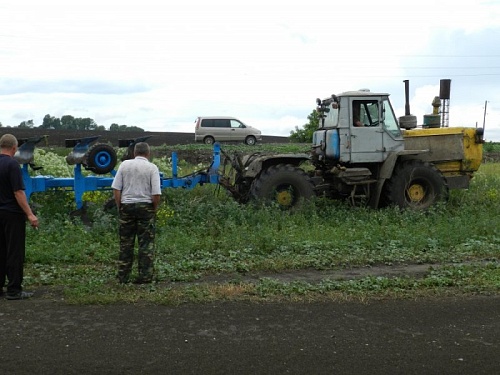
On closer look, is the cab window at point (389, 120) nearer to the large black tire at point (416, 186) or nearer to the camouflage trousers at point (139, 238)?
the large black tire at point (416, 186)

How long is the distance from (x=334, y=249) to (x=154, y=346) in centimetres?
459

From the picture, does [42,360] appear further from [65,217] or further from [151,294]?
[65,217]

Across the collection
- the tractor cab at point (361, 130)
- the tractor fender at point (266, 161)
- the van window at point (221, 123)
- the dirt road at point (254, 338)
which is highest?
the van window at point (221, 123)

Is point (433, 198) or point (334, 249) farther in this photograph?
point (433, 198)

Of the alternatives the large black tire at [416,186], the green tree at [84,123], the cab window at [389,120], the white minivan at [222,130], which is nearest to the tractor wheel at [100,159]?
the cab window at [389,120]

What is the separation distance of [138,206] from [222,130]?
25.8 metres

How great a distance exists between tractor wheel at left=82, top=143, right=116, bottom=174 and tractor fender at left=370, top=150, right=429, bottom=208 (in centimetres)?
557

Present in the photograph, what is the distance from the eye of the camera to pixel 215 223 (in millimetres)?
11398

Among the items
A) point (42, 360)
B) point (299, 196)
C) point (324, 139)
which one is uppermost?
point (324, 139)

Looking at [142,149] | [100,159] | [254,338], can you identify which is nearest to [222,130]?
[100,159]

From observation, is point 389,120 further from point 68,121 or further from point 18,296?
point 68,121

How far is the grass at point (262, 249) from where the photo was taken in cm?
705

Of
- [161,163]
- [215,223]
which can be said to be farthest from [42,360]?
[161,163]

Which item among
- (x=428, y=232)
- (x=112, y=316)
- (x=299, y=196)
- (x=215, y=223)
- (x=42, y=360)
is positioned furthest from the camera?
(x=299, y=196)
